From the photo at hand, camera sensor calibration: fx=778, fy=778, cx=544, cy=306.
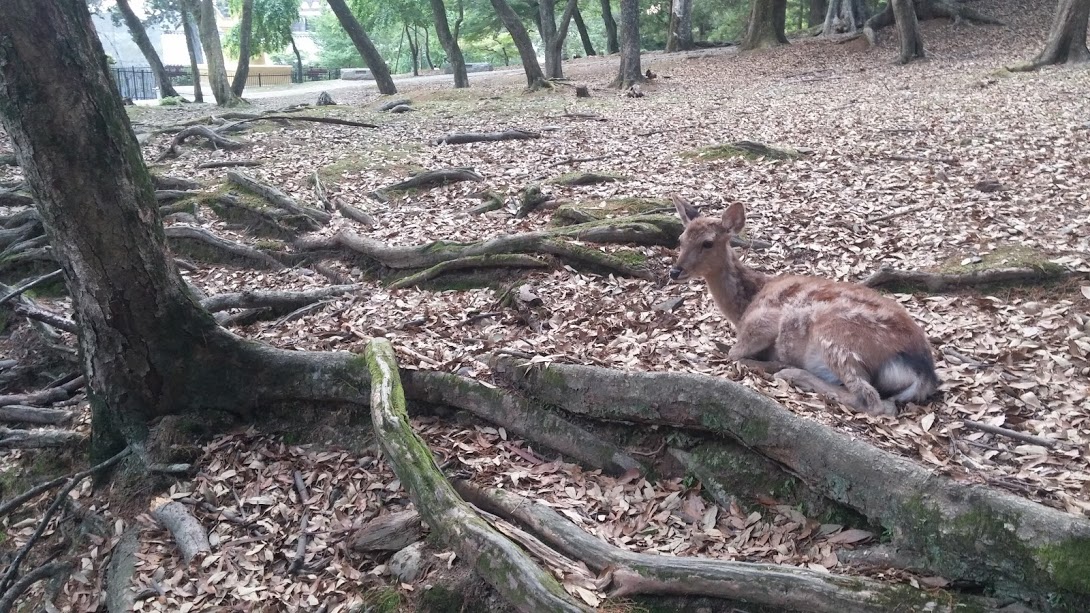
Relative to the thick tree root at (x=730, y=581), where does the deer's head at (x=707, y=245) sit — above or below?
above

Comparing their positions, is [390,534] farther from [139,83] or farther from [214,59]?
[139,83]

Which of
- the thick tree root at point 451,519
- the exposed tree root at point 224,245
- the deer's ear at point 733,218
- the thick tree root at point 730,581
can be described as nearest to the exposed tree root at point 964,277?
the deer's ear at point 733,218

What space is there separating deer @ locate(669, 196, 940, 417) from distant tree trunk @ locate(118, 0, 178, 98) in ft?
81.5

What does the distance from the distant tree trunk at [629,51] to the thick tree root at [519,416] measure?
18318 mm

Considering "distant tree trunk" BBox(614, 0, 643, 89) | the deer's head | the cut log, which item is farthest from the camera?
"distant tree trunk" BBox(614, 0, 643, 89)

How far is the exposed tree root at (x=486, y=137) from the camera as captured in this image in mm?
14484

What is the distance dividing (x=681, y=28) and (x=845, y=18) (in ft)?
21.9

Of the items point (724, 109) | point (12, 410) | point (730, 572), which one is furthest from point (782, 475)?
point (724, 109)

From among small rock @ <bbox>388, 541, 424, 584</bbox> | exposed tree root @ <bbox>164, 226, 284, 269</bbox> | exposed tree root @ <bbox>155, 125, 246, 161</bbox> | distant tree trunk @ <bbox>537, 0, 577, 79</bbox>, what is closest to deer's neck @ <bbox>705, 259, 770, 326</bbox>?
small rock @ <bbox>388, 541, 424, 584</bbox>

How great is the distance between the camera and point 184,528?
4941 millimetres

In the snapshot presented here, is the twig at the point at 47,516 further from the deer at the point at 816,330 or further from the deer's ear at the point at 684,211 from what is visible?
the deer's ear at the point at 684,211

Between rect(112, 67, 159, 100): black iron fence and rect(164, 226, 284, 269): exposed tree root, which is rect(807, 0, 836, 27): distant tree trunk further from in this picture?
rect(112, 67, 159, 100): black iron fence

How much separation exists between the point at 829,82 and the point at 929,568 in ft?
62.5

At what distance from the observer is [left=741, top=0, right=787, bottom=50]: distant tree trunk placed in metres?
27.5
